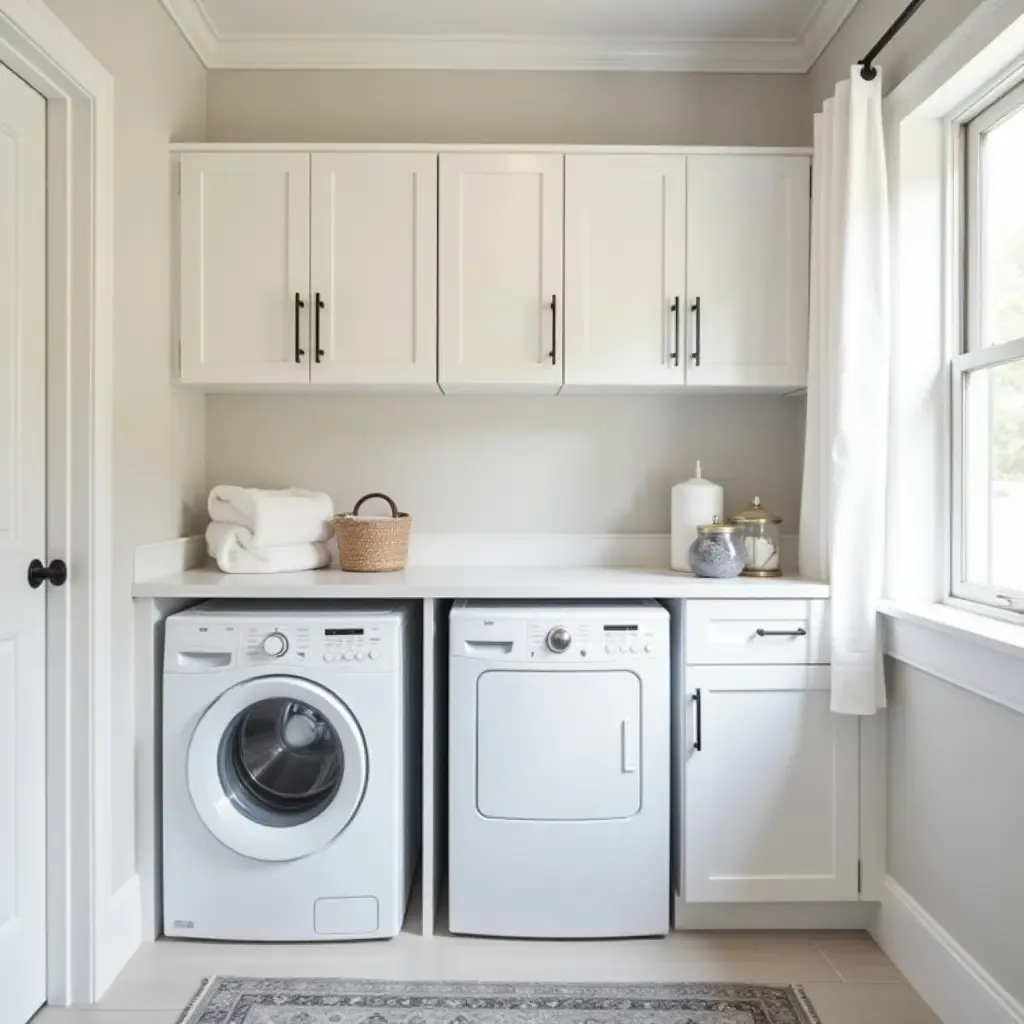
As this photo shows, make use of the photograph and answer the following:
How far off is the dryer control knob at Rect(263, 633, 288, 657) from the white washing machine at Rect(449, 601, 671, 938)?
0.45m

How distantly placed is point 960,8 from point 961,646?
4.71 ft

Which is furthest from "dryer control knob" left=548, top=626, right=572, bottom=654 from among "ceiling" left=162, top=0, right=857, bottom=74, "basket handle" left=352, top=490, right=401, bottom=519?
"ceiling" left=162, top=0, right=857, bottom=74

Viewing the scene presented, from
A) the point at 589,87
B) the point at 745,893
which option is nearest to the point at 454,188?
the point at 589,87

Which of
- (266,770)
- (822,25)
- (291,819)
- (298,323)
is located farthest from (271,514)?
(822,25)

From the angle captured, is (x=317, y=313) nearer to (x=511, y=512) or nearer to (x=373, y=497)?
(x=373, y=497)

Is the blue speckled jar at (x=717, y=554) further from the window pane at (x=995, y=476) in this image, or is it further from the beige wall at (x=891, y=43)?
the beige wall at (x=891, y=43)

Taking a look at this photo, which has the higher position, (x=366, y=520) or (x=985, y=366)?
(x=985, y=366)

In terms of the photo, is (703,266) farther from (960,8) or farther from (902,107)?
(960,8)

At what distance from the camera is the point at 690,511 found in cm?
243

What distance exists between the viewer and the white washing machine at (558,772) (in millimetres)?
2000

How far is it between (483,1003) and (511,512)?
145 cm

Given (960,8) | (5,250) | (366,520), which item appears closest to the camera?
(5,250)

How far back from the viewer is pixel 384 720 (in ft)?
6.51

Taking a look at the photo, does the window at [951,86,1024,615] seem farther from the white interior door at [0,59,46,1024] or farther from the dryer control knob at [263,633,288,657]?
the white interior door at [0,59,46,1024]
